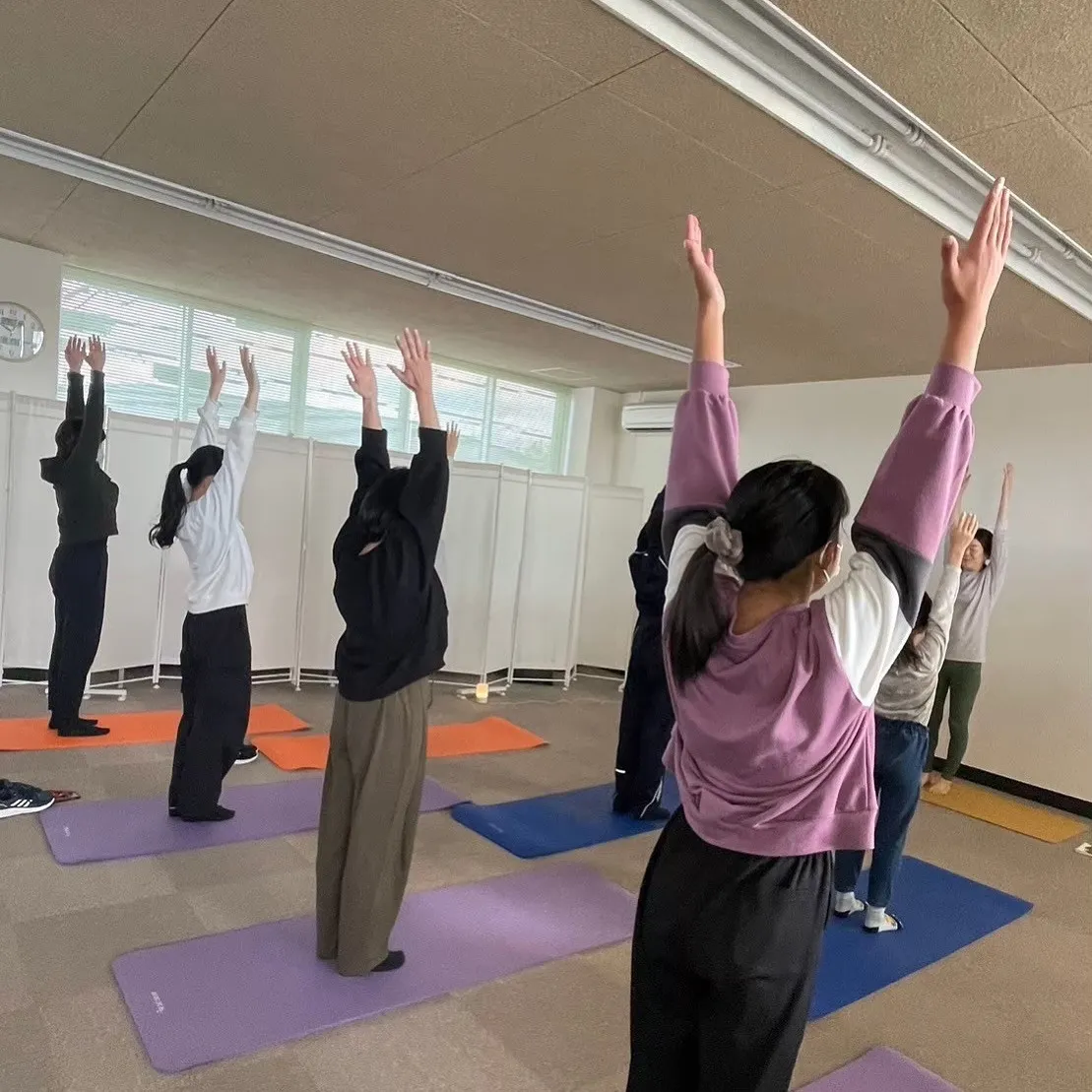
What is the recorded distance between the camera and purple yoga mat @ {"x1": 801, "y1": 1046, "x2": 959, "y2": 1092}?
7.70 ft

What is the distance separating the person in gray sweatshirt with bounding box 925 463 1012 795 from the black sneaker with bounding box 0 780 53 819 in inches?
180

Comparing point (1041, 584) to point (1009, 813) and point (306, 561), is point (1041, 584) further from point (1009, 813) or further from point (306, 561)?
point (306, 561)

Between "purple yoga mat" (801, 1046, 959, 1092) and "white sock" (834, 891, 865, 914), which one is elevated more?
"white sock" (834, 891, 865, 914)

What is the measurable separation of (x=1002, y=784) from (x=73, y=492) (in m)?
5.75

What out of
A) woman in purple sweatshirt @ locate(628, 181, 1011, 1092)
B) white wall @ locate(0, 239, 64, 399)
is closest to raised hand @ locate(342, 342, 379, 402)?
woman in purple sweatshirt @ locate(628, 181, 1011, 1092)

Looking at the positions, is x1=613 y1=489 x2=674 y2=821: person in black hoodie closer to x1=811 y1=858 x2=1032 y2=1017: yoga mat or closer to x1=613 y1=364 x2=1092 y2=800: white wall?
x1=811 y1=858 x2=1032 y2=1017: yoga mat

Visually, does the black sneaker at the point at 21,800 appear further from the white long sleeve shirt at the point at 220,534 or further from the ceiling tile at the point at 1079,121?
the ceiling tile at the point at 1079,121

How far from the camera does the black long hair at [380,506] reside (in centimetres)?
238

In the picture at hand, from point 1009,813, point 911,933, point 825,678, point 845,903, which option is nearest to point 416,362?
point 825,678

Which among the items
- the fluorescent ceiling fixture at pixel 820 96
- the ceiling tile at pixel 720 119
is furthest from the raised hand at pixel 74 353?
the fluorescent ceiling fixture at pixel 820 96

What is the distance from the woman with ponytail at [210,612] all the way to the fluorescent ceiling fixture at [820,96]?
7.15ft

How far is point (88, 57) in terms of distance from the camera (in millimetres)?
2586

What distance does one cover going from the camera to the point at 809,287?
13.7 feet

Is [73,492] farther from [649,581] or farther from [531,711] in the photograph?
[531,711]
